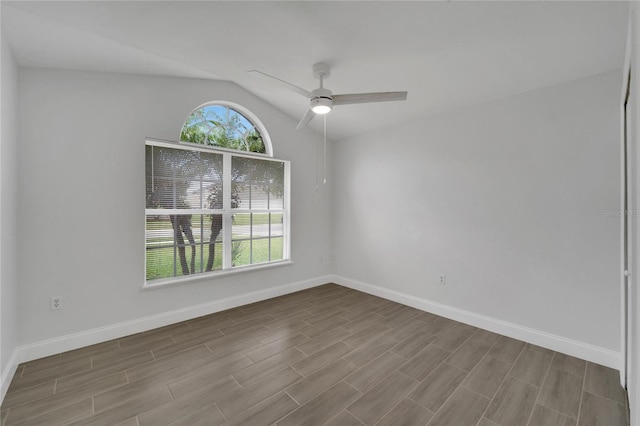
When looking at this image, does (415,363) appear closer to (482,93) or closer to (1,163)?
(482,93)

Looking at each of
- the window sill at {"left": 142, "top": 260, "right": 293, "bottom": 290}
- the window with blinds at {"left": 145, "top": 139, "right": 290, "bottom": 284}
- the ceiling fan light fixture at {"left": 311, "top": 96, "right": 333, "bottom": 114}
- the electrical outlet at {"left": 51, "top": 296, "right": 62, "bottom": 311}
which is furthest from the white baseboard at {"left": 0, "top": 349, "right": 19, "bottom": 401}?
the ceiling fan light fixture at {"left": 311, "top": 96, "right": 333, "bottom": 114}

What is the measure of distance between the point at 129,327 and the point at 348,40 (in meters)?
3.43

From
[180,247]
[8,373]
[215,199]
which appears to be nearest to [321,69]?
[215,199]

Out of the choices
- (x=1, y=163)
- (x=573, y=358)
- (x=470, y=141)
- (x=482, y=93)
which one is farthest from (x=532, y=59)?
(x=1, y=163)

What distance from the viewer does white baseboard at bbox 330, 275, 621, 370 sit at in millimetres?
2416

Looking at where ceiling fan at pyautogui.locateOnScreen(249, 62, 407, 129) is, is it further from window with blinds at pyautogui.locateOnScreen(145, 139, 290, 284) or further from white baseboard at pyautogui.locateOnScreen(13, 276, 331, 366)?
white baseboard at pyautogui.locateOnScreen(13, 276, 331, 366)

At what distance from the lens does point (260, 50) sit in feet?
7.78

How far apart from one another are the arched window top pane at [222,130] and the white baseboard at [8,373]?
2.50 meters

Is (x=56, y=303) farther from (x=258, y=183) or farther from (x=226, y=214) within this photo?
(x=258, y=183)

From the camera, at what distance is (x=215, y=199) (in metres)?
3.60

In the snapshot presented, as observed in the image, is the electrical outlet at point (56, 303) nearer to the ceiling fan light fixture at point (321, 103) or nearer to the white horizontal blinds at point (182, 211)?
the white horizontal blinds at point (182, 211)

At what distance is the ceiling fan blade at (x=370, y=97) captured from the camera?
2164mm

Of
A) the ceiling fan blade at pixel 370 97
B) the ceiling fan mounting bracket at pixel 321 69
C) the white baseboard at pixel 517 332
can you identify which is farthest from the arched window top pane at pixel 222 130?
the white baseboard at pixel 517 332

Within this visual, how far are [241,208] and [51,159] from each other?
1.95 m
